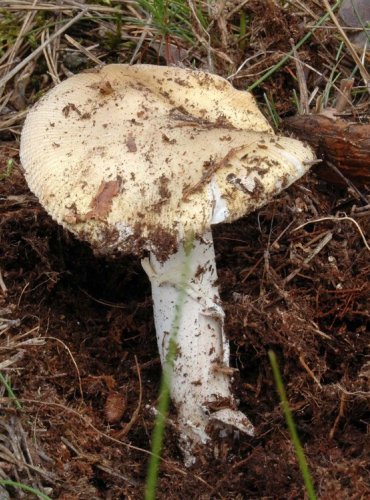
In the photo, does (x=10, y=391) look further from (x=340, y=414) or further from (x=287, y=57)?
(x=287, y=57)

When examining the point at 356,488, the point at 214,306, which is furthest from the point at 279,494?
the point at 214,306

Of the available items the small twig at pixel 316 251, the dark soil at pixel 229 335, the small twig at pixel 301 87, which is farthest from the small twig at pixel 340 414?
the small twig at pixel 301 87

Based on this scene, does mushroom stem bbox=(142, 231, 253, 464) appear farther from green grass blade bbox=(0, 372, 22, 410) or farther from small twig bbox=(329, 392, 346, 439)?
green grass blade bbox=(0, 372, 22, 410)

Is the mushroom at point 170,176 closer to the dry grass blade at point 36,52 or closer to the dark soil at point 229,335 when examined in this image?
the dark soil at point 229,335

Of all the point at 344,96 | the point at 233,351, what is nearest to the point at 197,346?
the point at 233,351

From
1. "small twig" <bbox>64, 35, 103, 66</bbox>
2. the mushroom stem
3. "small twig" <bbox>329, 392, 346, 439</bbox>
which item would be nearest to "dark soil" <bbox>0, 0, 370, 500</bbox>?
"small twig" <bbox>329, 392, 346, 439</bbox>
